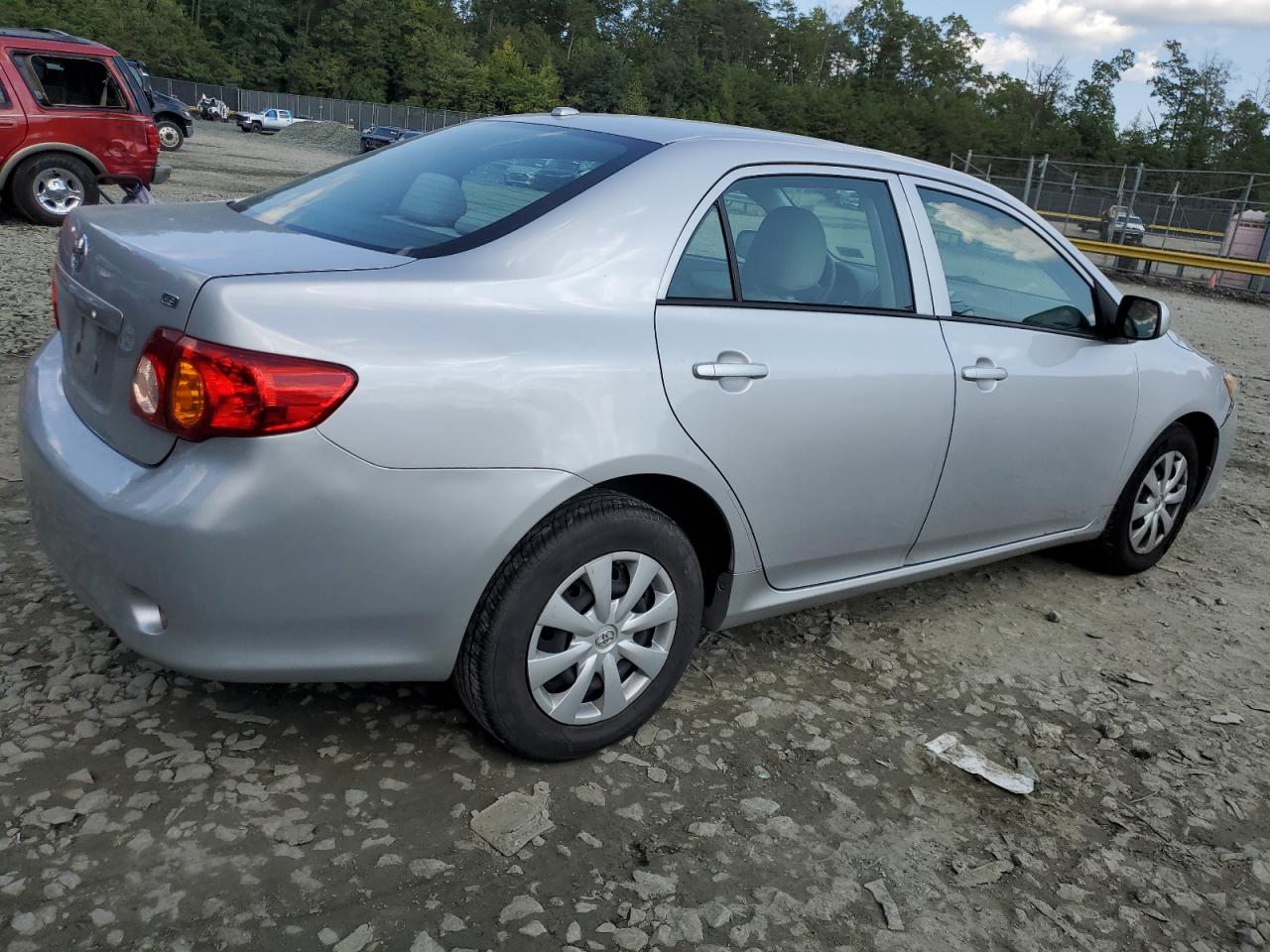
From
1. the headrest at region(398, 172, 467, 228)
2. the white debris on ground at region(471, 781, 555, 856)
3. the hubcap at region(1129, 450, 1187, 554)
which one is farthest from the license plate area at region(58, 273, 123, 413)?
the hubcap at region(1129, 450, 1187, 554)

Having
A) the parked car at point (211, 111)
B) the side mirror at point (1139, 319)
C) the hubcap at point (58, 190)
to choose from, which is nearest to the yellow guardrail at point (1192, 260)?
the hubcap at point (58, 190)

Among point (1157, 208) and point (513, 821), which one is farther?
point (1157, 208)

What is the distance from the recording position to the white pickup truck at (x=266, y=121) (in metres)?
55.2

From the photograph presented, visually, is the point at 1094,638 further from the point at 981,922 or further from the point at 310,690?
the point at 310,690

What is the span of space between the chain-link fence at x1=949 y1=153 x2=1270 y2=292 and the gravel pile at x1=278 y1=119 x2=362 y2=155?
28691 millimetres

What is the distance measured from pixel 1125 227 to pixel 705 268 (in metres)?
24.7

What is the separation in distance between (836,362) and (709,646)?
3.54 ft

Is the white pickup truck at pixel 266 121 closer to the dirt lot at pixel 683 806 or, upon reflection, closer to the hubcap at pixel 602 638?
the dirt lot at pixel 683 806

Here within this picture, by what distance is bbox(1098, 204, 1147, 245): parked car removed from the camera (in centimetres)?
2452

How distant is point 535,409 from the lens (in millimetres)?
2496

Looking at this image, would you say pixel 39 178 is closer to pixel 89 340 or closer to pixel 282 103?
pixel 89 340

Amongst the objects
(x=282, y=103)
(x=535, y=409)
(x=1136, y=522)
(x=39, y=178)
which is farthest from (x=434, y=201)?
(x=282, y=103)

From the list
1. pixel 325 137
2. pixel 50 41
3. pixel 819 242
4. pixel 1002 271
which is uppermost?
pixel 50 41

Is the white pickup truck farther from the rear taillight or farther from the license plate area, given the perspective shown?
the rear taillight
